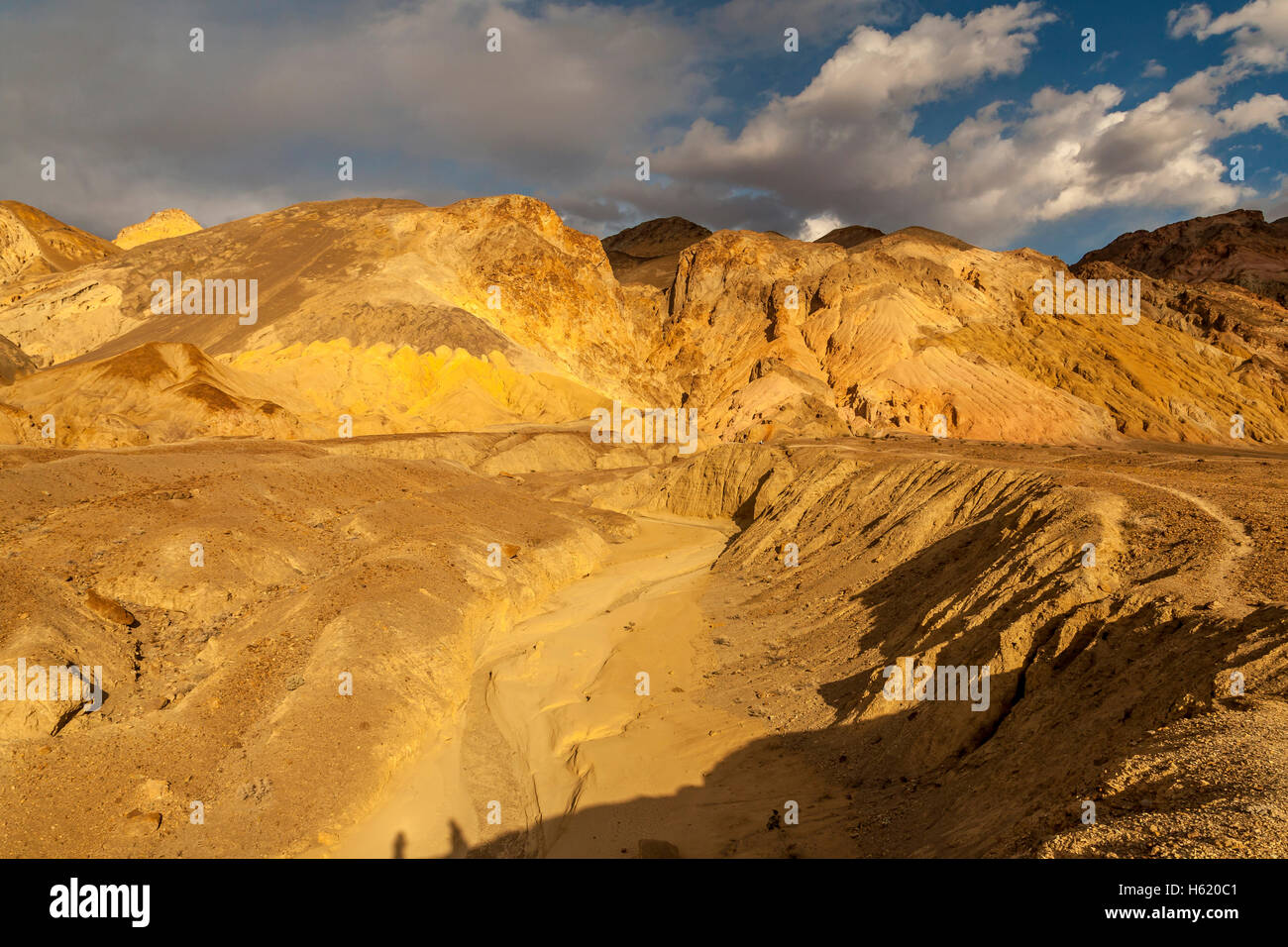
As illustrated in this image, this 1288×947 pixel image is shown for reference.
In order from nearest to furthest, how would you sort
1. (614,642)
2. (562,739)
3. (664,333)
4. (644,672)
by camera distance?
(562,739), (644,672), (614,642), (664,333)

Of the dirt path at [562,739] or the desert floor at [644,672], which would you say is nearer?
the desert floor at [644,672]

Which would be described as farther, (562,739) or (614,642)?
(614,642)

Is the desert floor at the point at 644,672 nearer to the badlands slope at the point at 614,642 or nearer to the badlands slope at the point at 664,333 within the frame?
the badlands slope at the point at 614,642

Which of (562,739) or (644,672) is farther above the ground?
(644,672)

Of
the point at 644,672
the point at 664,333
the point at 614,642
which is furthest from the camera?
the point at 664,333

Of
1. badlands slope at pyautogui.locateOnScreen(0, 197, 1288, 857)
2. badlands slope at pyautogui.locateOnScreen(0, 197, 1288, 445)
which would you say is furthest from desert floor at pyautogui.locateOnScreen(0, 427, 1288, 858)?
badlands slope at pyautogui.locateOnScreen(0, 197, 1288, 445)

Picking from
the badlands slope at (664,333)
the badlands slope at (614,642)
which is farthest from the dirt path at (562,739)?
the badlands slope at (664,333)

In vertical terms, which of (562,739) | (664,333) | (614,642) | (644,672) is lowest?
(562,739)

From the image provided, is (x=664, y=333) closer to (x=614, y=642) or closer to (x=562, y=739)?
(x=614, y=642)

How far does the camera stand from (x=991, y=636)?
11766mm

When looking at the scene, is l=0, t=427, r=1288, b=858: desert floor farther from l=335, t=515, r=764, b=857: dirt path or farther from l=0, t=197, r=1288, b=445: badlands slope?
l=0, t=197, r=1288, b=445: badlands slope

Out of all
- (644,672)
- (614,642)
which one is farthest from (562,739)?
(614,642)

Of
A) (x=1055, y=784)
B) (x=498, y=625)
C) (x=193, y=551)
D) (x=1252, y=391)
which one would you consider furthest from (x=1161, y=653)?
(x=1252, y=391)

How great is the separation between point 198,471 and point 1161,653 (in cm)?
2592
